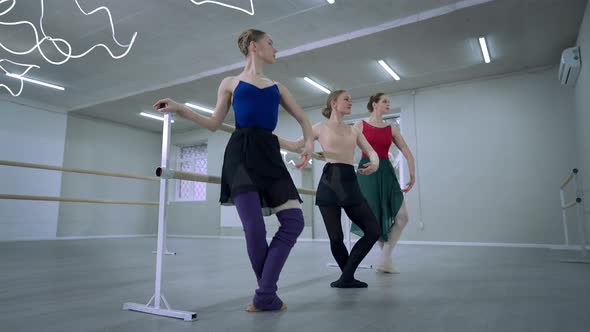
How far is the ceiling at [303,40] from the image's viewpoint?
4395mm

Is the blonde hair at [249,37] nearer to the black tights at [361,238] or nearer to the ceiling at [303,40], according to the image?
the black tights at [361,238]

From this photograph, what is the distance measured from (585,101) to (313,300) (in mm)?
4621

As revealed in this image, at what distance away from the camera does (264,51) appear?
164 cm

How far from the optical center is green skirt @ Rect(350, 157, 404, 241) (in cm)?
252

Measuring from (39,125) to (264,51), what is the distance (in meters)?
8.33

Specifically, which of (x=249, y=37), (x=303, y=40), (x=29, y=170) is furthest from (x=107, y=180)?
(x=249, y=37)

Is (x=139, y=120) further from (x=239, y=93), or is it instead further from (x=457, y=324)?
(x=457, y=324)

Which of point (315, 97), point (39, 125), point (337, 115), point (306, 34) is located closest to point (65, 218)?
point (39, 125)

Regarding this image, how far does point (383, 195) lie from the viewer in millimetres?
2525

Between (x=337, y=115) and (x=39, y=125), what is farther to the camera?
(x=39, y=125)

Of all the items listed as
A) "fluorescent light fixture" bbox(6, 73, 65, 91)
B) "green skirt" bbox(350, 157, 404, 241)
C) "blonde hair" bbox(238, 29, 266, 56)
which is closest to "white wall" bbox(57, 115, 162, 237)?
"fluorescent light fixture" bbox(6, 73, 65, 91)

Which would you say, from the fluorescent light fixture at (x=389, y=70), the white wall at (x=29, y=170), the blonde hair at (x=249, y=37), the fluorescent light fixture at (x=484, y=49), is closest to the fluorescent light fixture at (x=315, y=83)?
the fluorescent light fixture at (x=389, y=70)

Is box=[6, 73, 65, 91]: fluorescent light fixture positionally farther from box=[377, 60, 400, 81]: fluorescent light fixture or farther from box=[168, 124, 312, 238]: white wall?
box=[377, 60, 400, 81]: fluorescent light fixture

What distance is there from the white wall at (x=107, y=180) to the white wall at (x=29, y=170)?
262 millimetres
